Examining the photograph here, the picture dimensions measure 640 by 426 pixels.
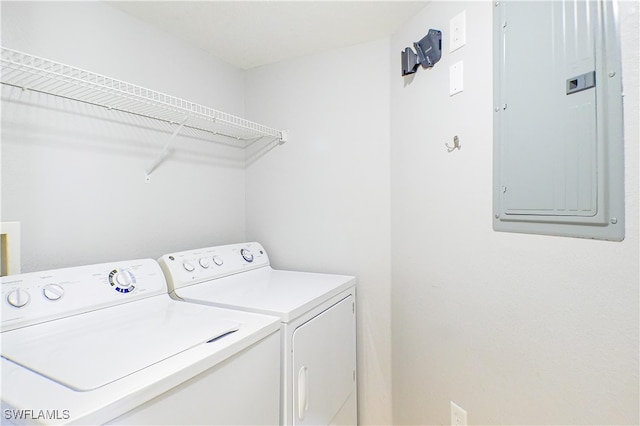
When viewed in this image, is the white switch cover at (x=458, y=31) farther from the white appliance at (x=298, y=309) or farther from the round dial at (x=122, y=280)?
the round dial at (x=122, y=280)

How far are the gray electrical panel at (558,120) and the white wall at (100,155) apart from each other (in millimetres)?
1609

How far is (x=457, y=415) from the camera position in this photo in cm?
132

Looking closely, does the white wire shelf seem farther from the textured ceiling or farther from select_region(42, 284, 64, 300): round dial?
select_region(42, 284, 64, 300): round dial

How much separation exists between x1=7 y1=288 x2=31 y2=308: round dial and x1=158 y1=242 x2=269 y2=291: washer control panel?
0.51m

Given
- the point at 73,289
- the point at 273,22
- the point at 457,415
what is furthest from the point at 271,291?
the point at 273,22

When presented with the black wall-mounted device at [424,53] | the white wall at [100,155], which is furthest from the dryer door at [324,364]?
the black wall-mounted device at [424,53]

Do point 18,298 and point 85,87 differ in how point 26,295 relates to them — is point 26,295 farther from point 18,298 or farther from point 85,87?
point 85,87

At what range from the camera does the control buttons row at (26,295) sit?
0.98 metres

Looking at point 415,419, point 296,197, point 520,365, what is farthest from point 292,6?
point 415,419

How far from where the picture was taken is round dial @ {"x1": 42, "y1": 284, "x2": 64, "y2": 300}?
106cm

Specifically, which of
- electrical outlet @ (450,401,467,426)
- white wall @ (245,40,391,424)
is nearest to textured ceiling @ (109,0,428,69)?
white wall @ (245,40,391,424)

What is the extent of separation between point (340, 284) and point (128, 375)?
107 centimetres

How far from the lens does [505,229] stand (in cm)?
114

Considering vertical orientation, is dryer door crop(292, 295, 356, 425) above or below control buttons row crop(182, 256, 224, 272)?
below
